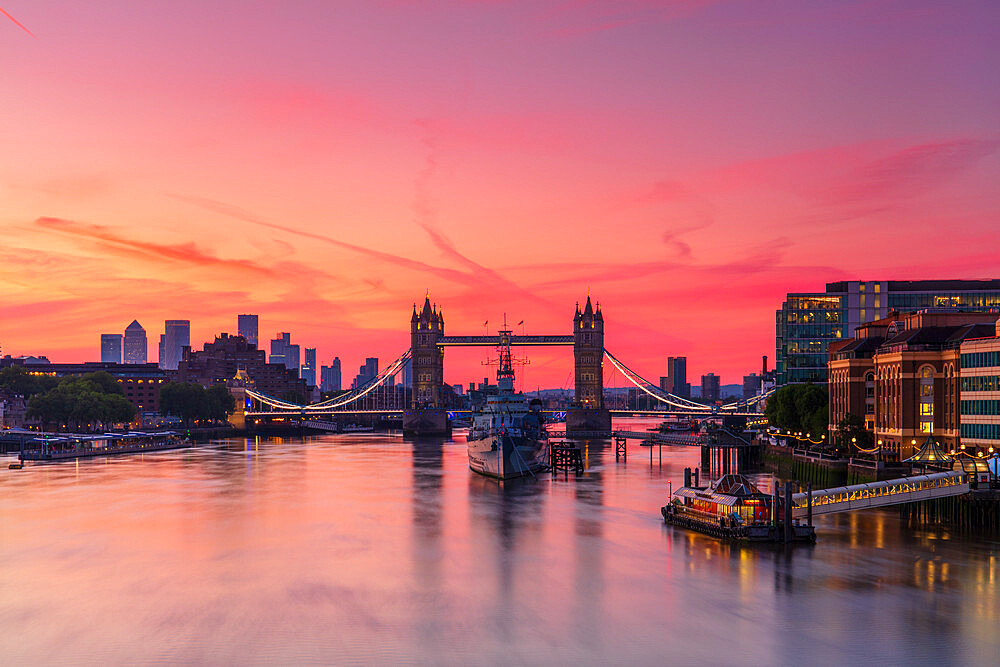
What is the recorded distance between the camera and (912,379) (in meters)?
87.6

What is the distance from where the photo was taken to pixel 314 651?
35.7m

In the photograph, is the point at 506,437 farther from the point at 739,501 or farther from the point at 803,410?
the point at 739,501

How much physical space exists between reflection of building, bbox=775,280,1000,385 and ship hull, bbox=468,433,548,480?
2589 inches

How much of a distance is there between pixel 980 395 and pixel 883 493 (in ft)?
67.7

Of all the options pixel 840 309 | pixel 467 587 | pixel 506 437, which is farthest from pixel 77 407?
pixel 467 587

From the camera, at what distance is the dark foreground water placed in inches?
1425

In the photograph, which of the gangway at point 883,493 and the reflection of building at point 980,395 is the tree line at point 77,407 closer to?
the gangway at point 883,493

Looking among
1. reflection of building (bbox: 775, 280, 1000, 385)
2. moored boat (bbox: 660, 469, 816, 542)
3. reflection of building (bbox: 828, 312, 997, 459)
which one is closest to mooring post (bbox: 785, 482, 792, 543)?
moored boat (bbox: 660, 469, 816, 542)

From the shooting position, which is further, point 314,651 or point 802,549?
point 802,549

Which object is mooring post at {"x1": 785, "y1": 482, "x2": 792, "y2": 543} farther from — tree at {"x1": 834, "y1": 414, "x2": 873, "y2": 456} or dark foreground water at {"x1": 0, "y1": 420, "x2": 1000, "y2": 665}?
tree at {"x1": 834, "y1": 414, "x2": 873, "y2": 456}

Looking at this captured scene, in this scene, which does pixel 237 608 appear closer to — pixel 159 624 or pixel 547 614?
pixel 159 624

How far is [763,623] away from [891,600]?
727 cm

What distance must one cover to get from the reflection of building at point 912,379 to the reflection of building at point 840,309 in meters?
55.5

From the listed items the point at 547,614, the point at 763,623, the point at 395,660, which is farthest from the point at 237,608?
the point at 763,623
